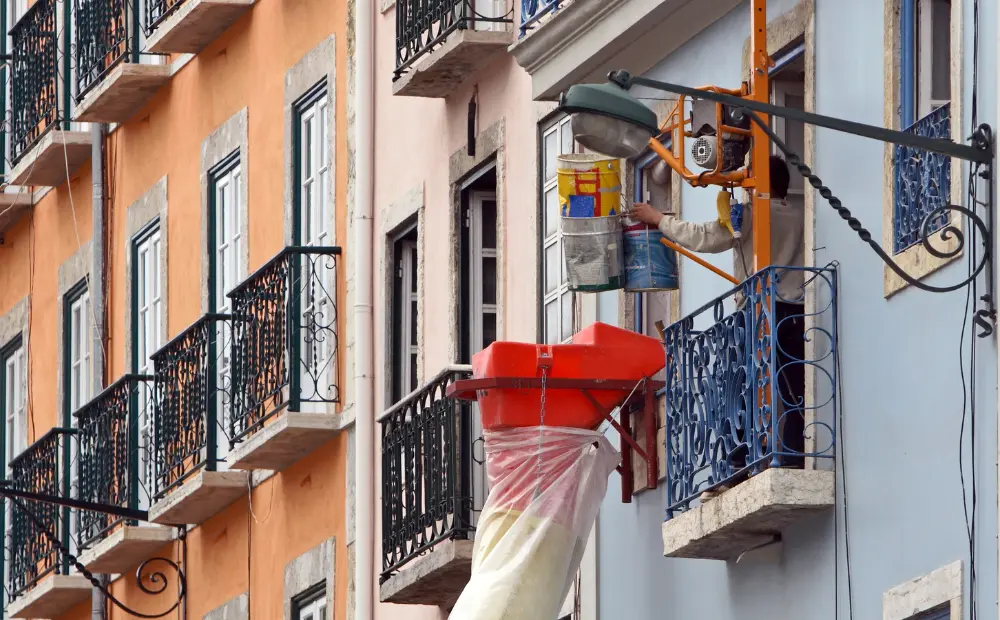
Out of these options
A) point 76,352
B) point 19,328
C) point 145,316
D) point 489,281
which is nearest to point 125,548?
point 145,316

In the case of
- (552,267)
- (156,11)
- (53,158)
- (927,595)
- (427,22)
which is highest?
(156,11)

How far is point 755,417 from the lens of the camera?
1612 centimetres

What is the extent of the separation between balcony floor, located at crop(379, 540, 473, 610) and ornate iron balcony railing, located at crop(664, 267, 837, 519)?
2.91 m

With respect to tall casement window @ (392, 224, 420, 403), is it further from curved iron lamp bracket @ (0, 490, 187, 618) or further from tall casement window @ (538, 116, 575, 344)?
curved iron lamp bracket @ (0, 490, 187, 618)

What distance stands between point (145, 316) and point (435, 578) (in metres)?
6.94

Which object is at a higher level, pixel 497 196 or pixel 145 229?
pixel 145 229

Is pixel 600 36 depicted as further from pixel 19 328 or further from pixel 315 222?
pixel 19 328

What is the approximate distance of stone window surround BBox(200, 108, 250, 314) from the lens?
24516mm

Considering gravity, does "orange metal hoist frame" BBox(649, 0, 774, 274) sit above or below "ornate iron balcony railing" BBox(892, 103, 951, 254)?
above

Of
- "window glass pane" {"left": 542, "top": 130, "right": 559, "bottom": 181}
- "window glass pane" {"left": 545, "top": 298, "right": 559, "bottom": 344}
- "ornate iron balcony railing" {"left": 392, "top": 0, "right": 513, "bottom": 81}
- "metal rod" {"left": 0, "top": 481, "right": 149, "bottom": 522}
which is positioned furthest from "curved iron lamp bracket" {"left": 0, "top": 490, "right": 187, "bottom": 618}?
"window glass pane" {"left": 542, "top": 130, "right": 559, "bottom": 181}

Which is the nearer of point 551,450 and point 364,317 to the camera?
point 551,450

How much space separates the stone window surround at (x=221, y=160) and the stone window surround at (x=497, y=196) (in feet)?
10.5

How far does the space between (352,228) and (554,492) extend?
5228mm

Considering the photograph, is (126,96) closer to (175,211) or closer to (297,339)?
(175,211)
